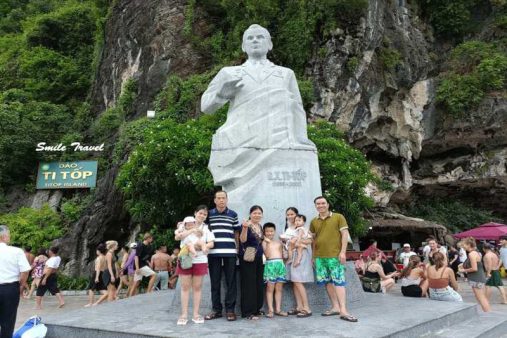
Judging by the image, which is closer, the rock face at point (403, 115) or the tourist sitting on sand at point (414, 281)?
the tourist sitting on sand at point (414, 281)

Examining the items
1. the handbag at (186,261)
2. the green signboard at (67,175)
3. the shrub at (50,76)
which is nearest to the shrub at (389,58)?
the green signboard at (67,175)

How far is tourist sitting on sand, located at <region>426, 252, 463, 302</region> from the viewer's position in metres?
6.36

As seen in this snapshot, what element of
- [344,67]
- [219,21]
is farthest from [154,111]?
[344,67]

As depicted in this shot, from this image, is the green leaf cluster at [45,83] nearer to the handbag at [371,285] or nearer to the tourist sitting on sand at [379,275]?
the tourist sitting on sand at [379,275]

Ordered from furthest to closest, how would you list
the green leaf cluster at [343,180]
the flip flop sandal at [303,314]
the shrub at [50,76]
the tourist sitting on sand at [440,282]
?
the shrub at [50,76] → the green leaf cluster at [343,180] → the tourist sitting on sand at [440,282] → the flip flop sandal at [303,314]

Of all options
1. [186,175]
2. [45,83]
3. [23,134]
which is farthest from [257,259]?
[45,83]

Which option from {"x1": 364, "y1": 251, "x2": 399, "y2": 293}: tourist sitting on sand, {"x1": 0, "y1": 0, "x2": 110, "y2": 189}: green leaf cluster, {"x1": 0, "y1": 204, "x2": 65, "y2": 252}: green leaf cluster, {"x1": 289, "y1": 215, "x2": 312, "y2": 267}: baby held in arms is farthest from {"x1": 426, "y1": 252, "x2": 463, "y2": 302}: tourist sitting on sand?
{"x1": 0, "y1": 0, "x2": 110, "y2": 189}: green leaf cluster

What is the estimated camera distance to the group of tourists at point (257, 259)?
426 cm

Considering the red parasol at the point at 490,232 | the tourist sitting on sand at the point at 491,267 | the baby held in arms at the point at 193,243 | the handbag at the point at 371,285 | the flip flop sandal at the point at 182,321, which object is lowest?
the flip flop sandal at the point at 182,321

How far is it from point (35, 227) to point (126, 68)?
8.35 meters

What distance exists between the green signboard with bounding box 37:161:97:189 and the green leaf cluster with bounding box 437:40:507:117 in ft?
49.3

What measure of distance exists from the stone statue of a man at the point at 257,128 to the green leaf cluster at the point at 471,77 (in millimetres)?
14545

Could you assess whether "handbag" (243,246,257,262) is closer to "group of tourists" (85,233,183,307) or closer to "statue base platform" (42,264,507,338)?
"statue base platform" (42,264,507,338)

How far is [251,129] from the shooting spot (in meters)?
5.75
